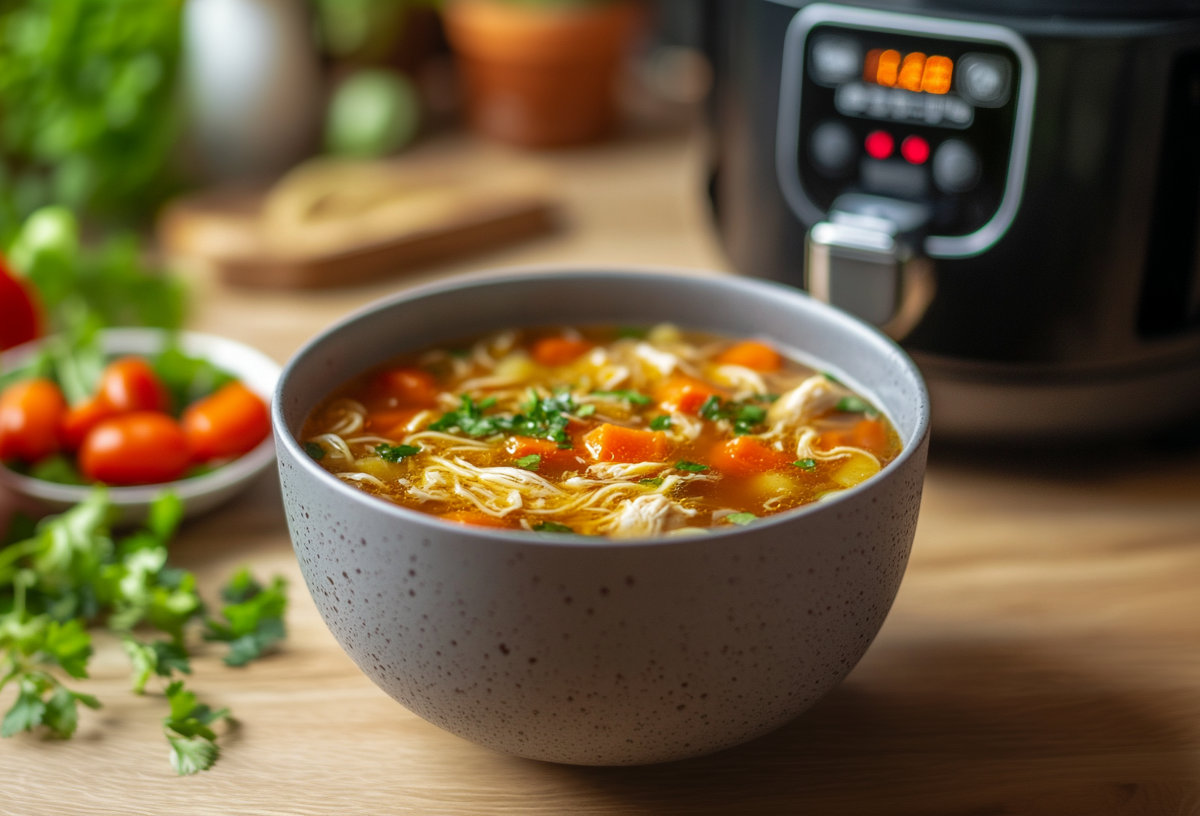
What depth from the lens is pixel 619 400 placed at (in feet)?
4.79

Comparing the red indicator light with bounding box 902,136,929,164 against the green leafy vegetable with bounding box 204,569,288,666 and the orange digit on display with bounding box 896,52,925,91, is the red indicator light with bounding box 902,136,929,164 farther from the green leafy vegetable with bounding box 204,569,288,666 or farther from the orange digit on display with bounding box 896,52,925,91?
the green leafy vegetable with bounding box 204,569,288,666

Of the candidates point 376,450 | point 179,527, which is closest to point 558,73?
point 179,527

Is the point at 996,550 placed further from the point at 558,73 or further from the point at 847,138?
the point at 558,73

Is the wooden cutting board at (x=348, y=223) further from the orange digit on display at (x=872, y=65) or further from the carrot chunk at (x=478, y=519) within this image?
the carrot chunk at (x=478, y=519)

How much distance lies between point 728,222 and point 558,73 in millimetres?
1238

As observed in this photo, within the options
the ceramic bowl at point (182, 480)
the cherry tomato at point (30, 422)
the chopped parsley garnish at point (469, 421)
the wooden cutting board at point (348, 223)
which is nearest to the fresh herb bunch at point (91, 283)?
the ceramic bowl at point (182, 480)

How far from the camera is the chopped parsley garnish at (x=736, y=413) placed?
141 cm

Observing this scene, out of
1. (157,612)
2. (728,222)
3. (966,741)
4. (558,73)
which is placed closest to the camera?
(966,741)

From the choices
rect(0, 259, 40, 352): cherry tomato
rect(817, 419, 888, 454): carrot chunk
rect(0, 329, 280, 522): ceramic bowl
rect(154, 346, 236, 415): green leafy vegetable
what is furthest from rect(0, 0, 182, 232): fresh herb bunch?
rect(817, 419, 888, 454): carrot chunk

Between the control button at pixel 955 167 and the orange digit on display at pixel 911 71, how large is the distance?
0.09m

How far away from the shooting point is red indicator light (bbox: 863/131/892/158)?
5.43 ft

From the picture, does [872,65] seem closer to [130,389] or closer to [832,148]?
[832,148]

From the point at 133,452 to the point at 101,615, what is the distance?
0.91 ft

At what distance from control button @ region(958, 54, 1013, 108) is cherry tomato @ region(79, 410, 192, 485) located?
1205 millimetres
